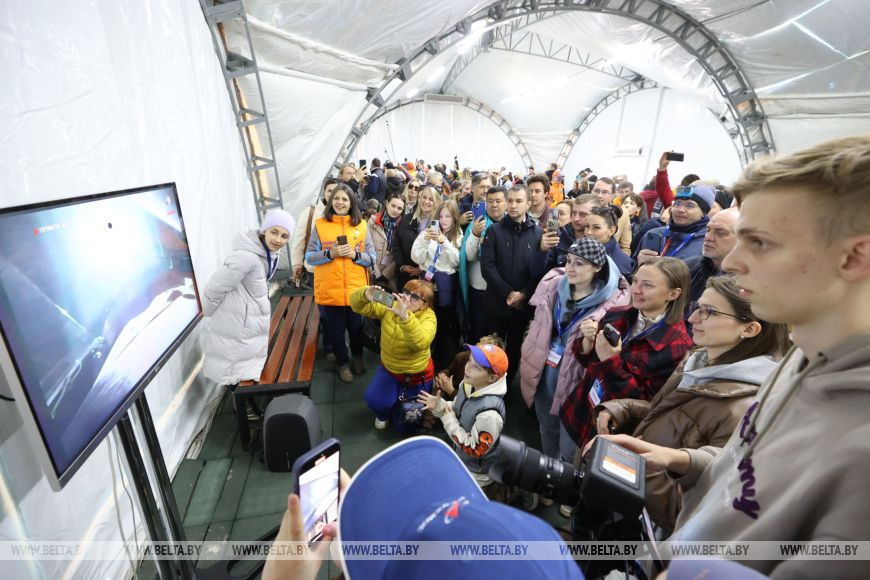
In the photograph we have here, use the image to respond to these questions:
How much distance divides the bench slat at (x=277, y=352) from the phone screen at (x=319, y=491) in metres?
1.82

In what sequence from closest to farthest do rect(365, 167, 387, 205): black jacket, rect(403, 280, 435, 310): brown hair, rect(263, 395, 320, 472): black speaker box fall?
1. rect(263, 395, 320, 472): black speaker box
2. rect(403, 280, 435, 310): brown hair
3. rect(365, 167, 387, 205): black jacket

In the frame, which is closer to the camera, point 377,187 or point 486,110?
point 377,187

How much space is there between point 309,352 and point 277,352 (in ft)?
0.89

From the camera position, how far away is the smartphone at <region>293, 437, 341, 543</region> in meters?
1.10

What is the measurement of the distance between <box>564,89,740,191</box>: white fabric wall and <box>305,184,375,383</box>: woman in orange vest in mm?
12882

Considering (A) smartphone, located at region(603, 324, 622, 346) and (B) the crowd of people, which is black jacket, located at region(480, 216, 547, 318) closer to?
(B) the crowd of people

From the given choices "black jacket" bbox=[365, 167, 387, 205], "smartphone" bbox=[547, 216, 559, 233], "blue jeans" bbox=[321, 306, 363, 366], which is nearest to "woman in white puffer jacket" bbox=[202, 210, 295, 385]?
"blue jeans" bbox=[321, 306, 363, 366]

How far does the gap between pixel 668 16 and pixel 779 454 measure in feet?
30.6

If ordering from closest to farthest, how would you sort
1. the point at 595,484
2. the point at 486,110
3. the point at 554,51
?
the point at 595,484 < the point at 554,51 < the point at 486,110

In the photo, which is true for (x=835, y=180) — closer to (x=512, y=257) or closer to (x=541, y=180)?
(x=512, y=257)

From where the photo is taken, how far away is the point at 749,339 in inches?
55.7

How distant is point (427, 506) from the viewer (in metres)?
0.67

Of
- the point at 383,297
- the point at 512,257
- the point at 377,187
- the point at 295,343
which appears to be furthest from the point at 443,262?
the point at 377,187

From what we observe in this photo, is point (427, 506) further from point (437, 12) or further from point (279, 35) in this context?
point (437, 12)
